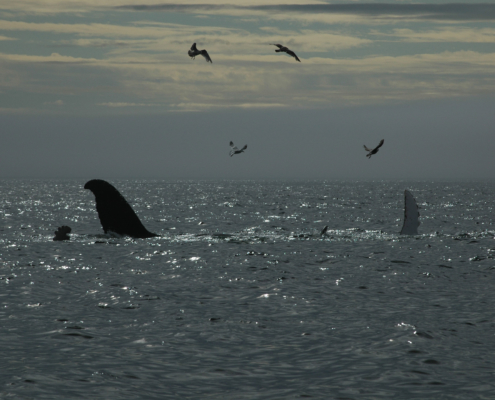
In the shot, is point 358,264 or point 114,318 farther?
point 358,264

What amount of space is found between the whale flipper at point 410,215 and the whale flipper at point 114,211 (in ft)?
39.9

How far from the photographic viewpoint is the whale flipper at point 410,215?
92.4ft

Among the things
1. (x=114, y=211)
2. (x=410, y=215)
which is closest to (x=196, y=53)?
(x=114, y=211)

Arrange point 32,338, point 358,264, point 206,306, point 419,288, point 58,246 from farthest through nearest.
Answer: point 58,246 < point 358,264 < point 419,288 < point 206,306 < point 32,338

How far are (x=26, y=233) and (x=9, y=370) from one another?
27925 millimetres

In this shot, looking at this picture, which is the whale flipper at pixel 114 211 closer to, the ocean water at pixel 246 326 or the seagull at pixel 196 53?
the ocean water at pixel 246 326

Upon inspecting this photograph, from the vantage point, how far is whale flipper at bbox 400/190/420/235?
28.2 m

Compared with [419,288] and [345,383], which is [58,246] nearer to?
[419,288]

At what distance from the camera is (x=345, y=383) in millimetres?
9086

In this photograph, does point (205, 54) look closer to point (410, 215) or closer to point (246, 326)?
point (410, 215)

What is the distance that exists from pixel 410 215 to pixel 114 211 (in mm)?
15024

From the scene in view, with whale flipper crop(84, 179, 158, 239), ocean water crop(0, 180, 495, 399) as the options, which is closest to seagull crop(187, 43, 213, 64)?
whale flipper crop(84, 179, 158, 239)

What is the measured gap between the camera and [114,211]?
2652cm

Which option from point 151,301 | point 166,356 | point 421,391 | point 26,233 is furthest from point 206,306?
point 26,233
